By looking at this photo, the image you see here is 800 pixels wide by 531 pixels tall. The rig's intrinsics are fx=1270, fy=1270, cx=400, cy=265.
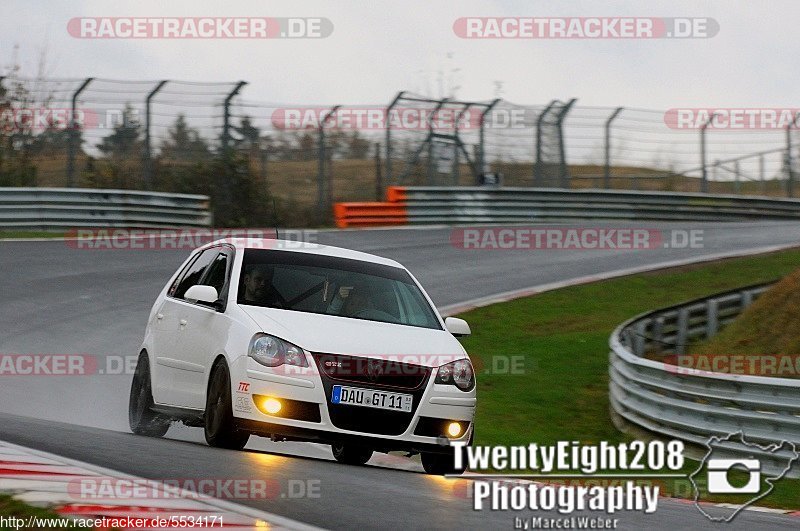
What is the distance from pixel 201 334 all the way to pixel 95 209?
55.9 feet

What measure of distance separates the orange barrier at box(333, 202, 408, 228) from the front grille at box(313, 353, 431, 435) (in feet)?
64.9

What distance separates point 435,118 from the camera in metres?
28.7

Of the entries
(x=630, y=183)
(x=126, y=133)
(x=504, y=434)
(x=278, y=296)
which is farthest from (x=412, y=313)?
(x=630, y=183)

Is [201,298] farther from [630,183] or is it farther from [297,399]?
[630,183]

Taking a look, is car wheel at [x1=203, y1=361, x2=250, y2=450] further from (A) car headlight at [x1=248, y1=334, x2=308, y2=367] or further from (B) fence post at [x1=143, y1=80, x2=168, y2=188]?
(B) fence post at [x1=143, y1=80, x2=168, y2=188]

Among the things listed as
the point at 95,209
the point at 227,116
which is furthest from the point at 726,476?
the point at 227,116

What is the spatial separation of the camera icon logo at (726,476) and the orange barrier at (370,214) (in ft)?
59.5

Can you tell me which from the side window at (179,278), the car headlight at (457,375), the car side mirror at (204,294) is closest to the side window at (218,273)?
the car side mirror at (204,294)

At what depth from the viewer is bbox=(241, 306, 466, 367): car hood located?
25.6ft

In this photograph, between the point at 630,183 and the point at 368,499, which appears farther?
the point at 630,183

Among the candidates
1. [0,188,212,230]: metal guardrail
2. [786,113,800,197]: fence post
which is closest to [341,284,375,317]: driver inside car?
Answer: [0,188,212,230]: metal guardrail

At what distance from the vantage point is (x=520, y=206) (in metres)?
28.8

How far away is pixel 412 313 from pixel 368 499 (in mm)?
2794

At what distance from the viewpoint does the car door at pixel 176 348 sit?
8711mm
